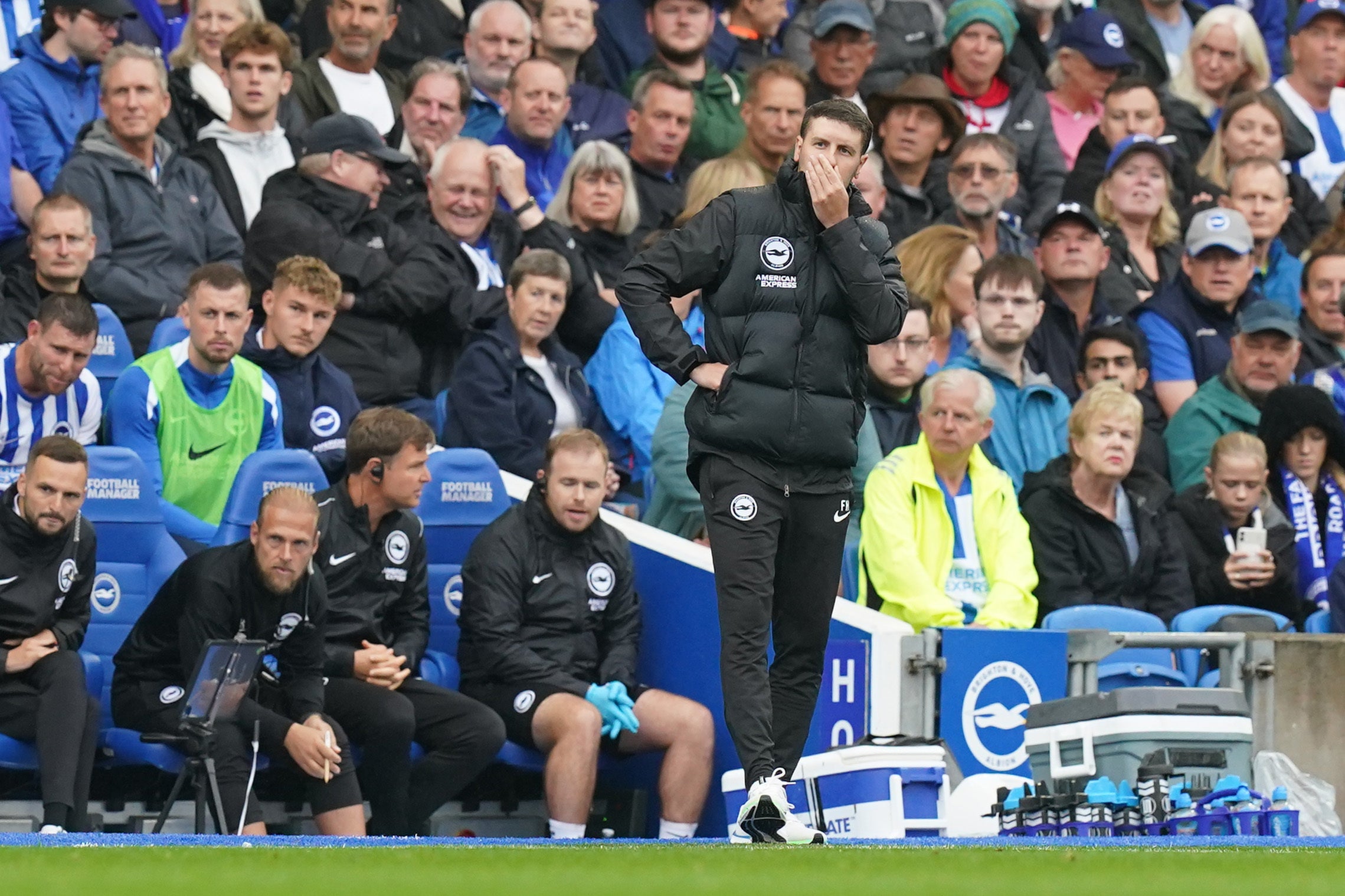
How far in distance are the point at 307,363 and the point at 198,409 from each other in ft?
2.31

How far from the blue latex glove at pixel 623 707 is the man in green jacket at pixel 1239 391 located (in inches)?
150

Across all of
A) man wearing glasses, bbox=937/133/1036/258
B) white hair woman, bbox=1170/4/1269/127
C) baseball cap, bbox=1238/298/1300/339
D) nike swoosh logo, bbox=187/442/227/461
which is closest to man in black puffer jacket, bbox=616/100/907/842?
nike swoosh logo, bbox=187/442/227/461

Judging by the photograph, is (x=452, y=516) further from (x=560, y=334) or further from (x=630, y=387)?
(x=560, y=334)

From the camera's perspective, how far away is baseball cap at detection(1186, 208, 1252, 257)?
13078mm

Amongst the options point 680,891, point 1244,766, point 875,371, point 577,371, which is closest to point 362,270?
point 577,371

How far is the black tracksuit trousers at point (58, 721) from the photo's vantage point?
28.1ft

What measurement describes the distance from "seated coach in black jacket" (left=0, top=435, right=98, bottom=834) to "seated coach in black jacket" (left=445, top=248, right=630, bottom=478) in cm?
235

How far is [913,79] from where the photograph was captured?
13758mm

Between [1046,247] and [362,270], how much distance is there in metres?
3.97

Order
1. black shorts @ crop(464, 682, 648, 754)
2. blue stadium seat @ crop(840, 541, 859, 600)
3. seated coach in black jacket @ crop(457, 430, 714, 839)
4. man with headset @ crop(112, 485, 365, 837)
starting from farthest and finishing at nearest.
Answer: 1. blue stadium seat @ crop(840, 541, 859, 600)
2. black shorts @ crop(464, 682, 648, 754)
3. seated coach in black jacket @ crop(457, 430, 714, 839)
4. man with headset @ crop(112, 485, 365, 837)

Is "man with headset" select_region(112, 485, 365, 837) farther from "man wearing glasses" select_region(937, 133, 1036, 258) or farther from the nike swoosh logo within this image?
"man wearing glasses" select_region(937, 133, 1036, 258)

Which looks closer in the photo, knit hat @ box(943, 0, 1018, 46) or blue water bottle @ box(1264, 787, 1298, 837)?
blue water bottle @ box(1264, 787, 1298, 837)

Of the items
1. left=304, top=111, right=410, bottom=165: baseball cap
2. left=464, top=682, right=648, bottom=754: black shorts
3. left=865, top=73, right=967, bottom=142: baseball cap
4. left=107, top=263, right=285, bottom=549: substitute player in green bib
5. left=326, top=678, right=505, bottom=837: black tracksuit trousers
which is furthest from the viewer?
left=865, top=73, right=967, bottom=142: baseball cap

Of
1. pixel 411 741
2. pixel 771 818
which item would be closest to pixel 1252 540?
pixel 411 741
